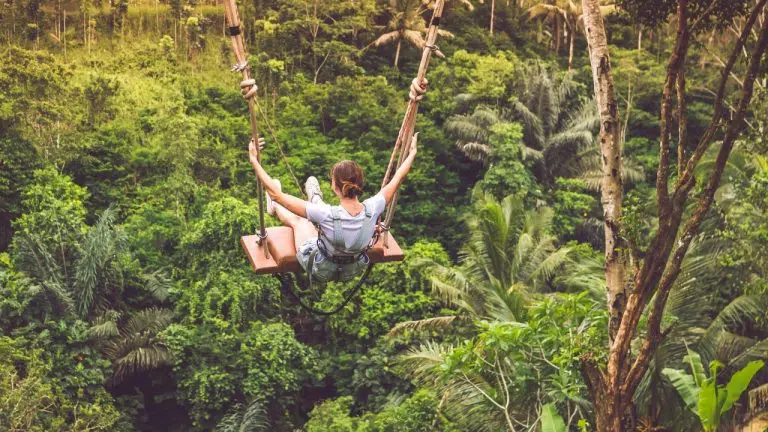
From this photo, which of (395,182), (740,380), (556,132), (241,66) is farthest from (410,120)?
(556,132)

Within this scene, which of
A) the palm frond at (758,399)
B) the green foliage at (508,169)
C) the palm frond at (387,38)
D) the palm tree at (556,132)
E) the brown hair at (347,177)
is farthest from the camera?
the palm frond at (387,38)

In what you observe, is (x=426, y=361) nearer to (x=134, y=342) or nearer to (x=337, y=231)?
(x=134, y=342)

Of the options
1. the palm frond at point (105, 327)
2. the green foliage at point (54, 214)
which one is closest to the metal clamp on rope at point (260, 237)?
the palm frond at point (105, 327)

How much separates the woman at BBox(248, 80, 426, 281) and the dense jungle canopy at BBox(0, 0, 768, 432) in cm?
141

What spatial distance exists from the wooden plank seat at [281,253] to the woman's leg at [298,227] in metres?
0.07

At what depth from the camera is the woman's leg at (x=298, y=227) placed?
4746mm

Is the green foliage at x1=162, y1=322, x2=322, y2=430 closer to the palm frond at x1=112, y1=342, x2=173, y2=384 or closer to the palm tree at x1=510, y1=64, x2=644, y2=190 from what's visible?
the palm frond at x1=112, y1=342, x2=173, y2=384

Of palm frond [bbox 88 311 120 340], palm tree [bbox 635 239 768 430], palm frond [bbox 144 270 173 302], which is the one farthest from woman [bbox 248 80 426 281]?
palm frond [bbox 144 270 173 302]

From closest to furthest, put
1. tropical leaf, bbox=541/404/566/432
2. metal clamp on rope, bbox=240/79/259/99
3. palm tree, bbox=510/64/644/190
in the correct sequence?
metal clamp on rope, bbox=240/79/259/99 < tropical leaf, bbox=541/404/566/432 < palm tree, bbox=510/64/644/190

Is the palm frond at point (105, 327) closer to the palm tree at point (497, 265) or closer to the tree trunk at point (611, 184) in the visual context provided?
the palm tree at point (497, 265)

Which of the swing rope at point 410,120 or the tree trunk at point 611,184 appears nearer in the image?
the swing rope at point 410,120

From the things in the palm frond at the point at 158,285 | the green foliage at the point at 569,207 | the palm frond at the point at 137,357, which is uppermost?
the green foliage at the point at 569,207

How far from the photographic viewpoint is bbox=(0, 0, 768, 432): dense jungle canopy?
6855 millimetres

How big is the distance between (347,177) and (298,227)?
77cm
